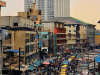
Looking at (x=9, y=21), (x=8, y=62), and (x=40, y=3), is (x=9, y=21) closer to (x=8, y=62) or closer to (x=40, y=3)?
(x=8, y=62)

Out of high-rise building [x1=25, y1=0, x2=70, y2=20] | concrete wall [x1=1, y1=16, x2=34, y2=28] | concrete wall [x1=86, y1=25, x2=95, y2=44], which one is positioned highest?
high-rise building [x1=25, y1=0, x2=70, y2=20]

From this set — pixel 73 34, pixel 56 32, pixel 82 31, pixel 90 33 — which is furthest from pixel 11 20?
pixel 90 33

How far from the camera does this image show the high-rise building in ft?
480

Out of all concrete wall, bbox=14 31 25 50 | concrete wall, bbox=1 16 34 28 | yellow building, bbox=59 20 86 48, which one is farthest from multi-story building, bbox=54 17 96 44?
concrete wall, bbox=14 31 25 50

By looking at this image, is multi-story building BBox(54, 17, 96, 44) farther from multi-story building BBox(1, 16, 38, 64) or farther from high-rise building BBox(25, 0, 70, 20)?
high-rise building BBox(25, 0, 70, 20)

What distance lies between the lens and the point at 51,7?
149000 millimetres

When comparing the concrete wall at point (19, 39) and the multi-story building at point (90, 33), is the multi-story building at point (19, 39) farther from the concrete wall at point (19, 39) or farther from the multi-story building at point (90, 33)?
the multi-story building at point (90, 33)

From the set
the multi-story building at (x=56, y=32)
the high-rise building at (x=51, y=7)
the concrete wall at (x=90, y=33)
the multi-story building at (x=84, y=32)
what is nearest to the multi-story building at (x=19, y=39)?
the multi-story building at (x=56, y=32)

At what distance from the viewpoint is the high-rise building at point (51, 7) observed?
146250mm

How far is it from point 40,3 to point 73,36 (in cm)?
6906

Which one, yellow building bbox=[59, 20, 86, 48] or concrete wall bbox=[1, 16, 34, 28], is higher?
concrete wall bbox=[1, 16, 34, 28]

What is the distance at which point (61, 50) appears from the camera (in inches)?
2662

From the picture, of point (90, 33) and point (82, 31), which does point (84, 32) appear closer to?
point (82, 31)

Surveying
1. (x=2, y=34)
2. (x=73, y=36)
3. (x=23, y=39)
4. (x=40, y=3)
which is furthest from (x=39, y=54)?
(x=40, y=3)
